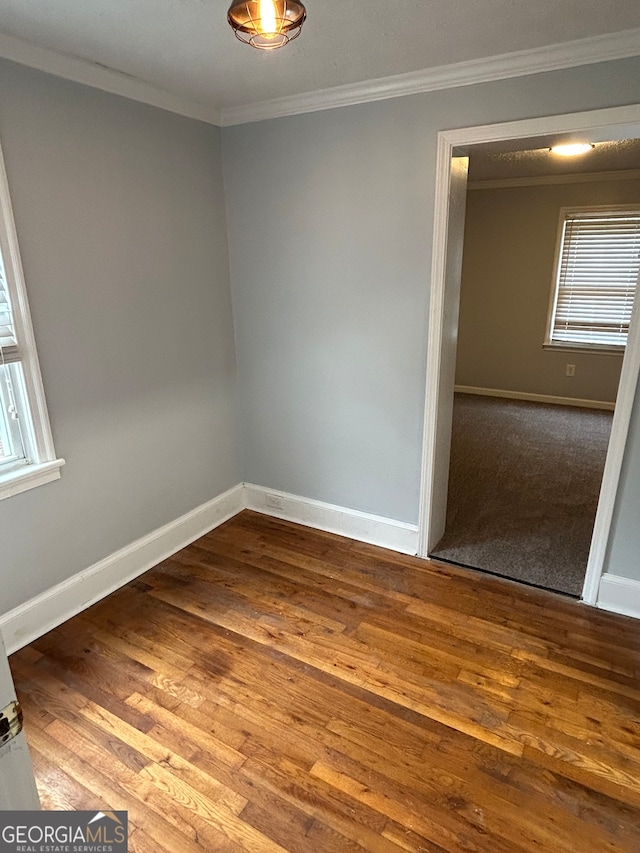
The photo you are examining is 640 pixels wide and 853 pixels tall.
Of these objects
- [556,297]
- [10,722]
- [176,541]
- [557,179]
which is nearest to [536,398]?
[556,297]

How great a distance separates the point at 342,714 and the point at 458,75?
8.60 ft

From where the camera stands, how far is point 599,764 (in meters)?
1.67

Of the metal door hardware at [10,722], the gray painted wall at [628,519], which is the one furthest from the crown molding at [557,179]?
the metal door hardware at [10,722]

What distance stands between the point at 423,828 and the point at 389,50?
Result: 269 cm

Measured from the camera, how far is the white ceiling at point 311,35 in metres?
1.65

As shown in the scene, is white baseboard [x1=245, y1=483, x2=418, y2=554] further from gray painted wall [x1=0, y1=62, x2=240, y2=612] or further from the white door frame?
→ gray painted wall [x1=0, y1=62, x2=240, y2=612]

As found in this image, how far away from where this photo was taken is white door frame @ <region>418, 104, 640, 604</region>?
6.67 ft

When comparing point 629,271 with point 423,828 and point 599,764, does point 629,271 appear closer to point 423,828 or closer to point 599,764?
point 599,764

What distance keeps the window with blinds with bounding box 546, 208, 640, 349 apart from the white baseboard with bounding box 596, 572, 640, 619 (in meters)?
3.69

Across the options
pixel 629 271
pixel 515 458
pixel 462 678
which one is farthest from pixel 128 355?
pixel 629 271

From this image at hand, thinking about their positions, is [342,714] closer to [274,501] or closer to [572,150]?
[274,501]

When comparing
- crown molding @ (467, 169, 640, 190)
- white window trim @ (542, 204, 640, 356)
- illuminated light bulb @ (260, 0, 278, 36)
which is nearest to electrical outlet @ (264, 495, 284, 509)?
illuminated light bulb @ (260, 0, 278, 36)

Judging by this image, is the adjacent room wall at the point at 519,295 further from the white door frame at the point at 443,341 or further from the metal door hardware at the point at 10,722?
the metal door hardware at the point at 10,722

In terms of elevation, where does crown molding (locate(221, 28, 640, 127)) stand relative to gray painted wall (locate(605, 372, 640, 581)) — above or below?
above
